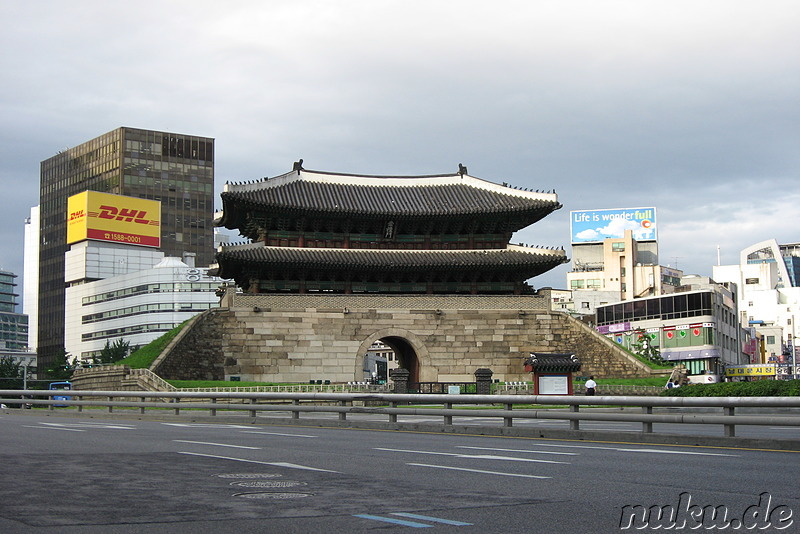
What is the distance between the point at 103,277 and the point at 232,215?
80.7 m

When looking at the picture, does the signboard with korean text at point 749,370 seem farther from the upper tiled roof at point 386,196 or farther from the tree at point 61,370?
the tree at point 61,370

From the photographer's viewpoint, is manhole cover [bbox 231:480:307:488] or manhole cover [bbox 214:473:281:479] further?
manhole cover [bbox 214:473:281:479]

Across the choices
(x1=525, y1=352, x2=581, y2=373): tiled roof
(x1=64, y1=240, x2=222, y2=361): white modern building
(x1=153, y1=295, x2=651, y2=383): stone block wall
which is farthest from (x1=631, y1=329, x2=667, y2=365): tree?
(x1=64, y1=240, x2=222, y2=361): white modern building

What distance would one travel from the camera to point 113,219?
134 metres

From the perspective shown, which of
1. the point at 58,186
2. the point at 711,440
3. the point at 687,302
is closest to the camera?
the point at 711,440

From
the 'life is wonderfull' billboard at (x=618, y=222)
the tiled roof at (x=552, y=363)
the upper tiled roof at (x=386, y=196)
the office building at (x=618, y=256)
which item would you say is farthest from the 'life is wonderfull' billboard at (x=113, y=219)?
the tiled roof at (x=552, y=363)

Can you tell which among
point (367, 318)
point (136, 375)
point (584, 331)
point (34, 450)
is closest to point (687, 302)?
point (584, 331)

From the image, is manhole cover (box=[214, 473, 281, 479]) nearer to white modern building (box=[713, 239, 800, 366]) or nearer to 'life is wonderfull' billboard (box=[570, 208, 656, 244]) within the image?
white modern building (box=[713, 239, 800, 366])

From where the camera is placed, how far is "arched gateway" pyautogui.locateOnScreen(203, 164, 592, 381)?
57094 millimetres

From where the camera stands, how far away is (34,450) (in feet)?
48.1

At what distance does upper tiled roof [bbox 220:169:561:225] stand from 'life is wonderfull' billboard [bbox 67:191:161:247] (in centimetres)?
7585

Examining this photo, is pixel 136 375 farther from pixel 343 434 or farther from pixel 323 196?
pixel 343 434

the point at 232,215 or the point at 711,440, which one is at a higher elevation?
the point at 232,215

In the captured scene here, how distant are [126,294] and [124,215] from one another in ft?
42.3
